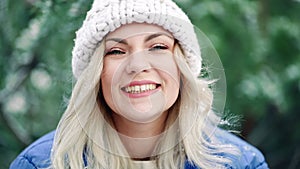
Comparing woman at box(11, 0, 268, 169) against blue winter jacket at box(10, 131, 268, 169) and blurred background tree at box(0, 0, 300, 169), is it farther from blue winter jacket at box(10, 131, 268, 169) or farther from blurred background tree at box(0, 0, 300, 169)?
blurred background tree at box(0, 0, 300, 169)

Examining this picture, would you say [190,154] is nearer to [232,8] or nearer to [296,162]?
[232,8]

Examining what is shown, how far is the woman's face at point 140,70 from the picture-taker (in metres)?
1.77

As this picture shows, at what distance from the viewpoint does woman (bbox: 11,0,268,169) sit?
5.86 feet

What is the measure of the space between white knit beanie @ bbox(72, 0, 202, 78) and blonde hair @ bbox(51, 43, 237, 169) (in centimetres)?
7

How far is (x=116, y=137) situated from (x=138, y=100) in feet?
0.67

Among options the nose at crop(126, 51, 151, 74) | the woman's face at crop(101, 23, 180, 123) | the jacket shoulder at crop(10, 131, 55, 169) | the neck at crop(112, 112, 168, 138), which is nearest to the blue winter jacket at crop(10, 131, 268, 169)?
the jacket shoulder at crop(10, 131, 55, 169)

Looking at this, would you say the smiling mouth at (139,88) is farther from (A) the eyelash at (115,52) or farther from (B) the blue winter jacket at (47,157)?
(B) the blue winter jacket at (47,157)

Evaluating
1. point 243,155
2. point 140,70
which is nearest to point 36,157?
point 140,70

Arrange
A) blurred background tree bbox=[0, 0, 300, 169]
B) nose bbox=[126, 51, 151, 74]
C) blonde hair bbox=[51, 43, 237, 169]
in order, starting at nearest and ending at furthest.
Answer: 1. nose bbox=[126, 51, 151, 74]
2. blonde hair bbox=[51, 43, 237, 169]
3. blurred background tree bbox=[0, 0, 300, 169]

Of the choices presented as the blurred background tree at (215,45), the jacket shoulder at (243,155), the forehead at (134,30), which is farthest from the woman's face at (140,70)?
the blurred background tree at (215,45)

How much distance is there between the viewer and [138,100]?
1787mm

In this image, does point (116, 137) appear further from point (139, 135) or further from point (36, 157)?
point (36, 157)

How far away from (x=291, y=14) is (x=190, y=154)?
3.28 feet

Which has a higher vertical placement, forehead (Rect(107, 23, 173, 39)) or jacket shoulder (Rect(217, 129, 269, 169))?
forehead (Rect(107, 23, 173, 39))
